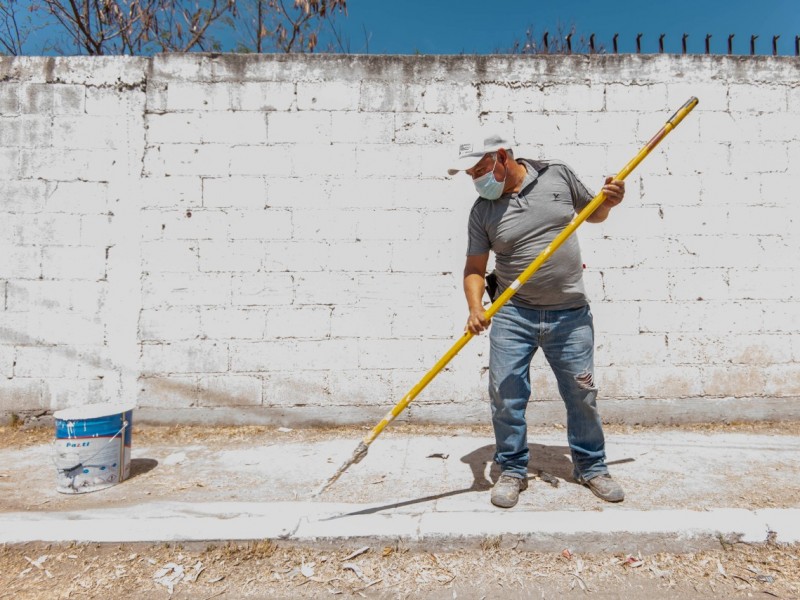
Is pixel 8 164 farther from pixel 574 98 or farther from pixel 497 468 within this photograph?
pixel 574 98

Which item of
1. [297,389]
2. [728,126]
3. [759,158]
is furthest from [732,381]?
[297,389]

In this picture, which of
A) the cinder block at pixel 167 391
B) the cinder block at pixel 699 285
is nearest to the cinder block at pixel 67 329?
the cinder block at pixel 167 391

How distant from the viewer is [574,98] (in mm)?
4273

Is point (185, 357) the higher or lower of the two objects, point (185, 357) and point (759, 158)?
the lower

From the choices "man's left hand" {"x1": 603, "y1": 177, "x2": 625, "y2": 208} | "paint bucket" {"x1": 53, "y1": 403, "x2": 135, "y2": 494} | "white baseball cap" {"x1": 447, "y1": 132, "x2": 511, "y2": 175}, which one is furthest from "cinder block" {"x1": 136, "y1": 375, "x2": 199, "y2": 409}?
"man's left hand" {"x1": 603, "y1": 177, "x2": 625, "y2": 208}

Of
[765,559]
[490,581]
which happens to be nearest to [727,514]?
[765,559]

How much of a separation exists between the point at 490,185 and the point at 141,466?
2842 millimetres

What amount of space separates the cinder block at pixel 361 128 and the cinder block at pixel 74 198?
1.87 m

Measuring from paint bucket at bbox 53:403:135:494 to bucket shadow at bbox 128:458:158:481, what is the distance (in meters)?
0.19

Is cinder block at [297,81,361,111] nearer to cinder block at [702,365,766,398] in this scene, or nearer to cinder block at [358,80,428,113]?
cinder block at [358,80,428,113]

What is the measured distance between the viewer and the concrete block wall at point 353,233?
13.9 feet

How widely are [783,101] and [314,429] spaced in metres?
4.51

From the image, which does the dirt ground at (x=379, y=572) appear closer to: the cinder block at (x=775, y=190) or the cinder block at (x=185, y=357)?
the cinder block at (x=185, y=357)

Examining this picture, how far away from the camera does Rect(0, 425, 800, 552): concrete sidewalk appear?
255 cm
